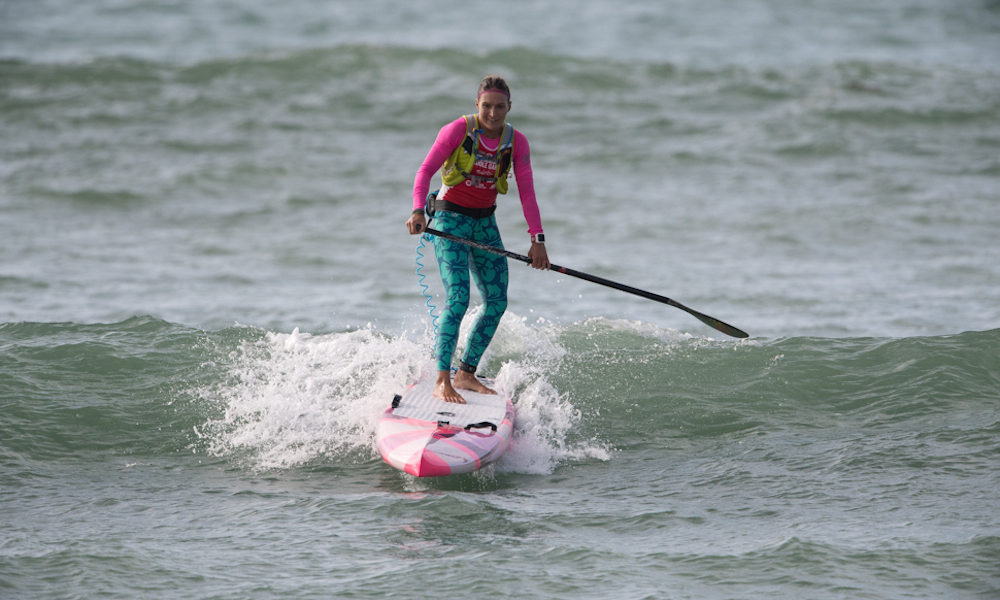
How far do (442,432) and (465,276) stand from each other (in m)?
1.05

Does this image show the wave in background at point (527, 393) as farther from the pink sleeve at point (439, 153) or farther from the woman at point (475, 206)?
the pink sleeve at point (439, 153)

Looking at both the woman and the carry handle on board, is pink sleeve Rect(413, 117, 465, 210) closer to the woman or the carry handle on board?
the woman

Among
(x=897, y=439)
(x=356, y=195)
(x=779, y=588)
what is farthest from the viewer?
(x=356, y=195)

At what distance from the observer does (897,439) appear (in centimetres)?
598

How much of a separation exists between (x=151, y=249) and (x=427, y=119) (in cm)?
797

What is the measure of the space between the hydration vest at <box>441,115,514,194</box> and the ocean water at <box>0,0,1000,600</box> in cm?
148

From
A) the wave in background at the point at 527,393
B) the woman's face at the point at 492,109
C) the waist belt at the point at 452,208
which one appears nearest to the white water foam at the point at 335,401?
the wave in background at the point at 527,393

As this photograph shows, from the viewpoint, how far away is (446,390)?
240 inches

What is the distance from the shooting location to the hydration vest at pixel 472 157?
18.8 feet

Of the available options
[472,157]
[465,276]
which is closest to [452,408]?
[465,276]

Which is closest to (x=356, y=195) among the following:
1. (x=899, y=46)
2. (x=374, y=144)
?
(x=374, y=144)

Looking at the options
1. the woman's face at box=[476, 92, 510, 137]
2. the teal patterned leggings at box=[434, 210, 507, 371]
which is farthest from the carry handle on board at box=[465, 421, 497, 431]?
the woman's face at box=[476, 92, 510, 137]

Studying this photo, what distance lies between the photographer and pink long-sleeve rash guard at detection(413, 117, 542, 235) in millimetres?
5680

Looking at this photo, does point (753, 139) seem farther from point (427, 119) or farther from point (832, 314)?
point (832, 314)
